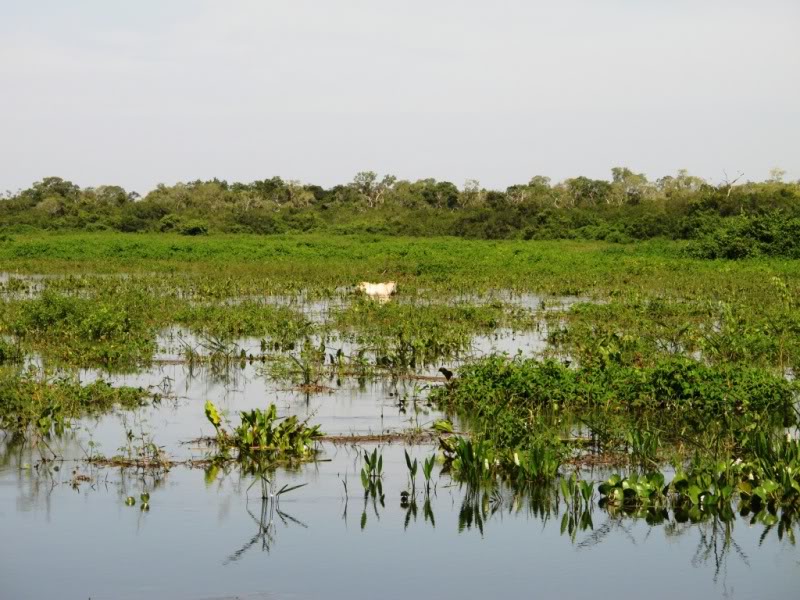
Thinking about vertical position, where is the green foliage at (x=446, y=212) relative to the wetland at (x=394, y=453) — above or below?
above

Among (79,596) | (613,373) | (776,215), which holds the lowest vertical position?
(79,596)

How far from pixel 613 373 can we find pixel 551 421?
3.26 ft

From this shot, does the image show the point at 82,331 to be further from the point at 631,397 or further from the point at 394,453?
the point at 631,397

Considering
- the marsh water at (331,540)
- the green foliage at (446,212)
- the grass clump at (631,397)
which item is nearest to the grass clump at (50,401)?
the marsh water at (331,540)

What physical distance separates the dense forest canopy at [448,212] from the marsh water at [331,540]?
22.6 m

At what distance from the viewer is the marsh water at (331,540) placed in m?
6.01

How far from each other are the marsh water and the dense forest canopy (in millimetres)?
22560

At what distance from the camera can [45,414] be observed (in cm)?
920

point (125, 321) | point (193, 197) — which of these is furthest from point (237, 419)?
point (193, 197)

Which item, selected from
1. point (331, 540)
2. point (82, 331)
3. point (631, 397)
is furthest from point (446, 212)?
point (331, 540)

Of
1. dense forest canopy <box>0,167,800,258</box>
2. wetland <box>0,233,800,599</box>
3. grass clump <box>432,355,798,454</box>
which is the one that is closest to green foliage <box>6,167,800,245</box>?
dense forest canopy <box>0,167,800,258</box>

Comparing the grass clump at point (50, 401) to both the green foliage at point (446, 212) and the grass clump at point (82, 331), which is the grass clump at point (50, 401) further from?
the green foliage at point (446, 212)

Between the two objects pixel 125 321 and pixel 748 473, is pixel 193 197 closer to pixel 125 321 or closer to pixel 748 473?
pixel 125 321

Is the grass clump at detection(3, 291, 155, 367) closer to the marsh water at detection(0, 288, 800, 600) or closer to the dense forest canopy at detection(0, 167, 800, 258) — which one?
the marsh water at detection(0, 288, 800, 600)
